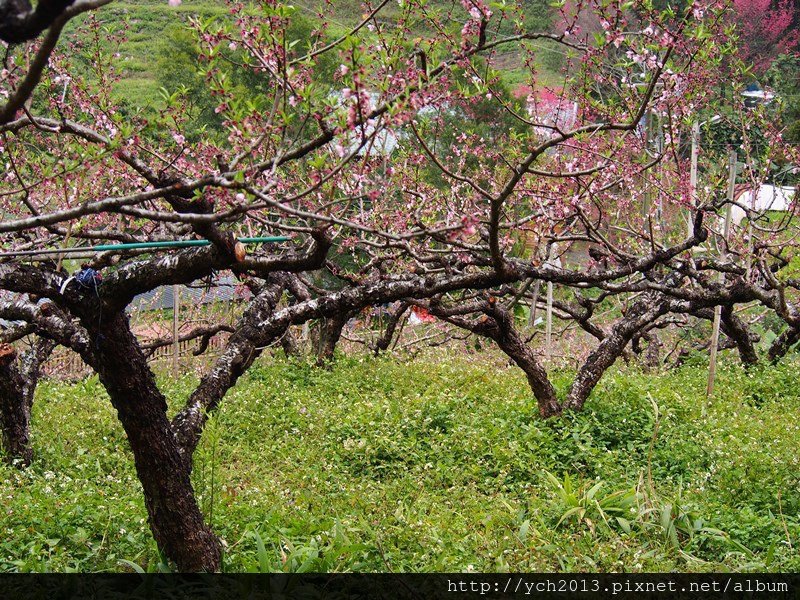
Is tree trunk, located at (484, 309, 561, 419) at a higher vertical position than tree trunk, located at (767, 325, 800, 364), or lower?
lower

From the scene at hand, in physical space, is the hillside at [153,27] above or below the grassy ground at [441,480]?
above

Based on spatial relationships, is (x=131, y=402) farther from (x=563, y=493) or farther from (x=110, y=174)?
(x=110, y=174)

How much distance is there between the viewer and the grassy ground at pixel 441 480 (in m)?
4.92

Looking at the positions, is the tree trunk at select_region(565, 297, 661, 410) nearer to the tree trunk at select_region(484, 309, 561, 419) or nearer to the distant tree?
the tree trunk at select_region(484, 309, 561, 419)

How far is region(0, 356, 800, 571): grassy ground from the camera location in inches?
194

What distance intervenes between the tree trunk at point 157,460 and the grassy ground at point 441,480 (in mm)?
181

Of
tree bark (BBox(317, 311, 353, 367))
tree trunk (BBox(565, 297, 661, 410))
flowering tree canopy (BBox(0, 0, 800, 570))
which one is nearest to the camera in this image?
flowering tree canopy (BBox(0, 0, 800, 570))

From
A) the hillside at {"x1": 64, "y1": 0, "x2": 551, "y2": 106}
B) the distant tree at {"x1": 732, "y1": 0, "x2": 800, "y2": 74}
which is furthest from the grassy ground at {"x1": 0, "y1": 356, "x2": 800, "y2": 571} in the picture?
the distant tree at {"x1": 732, "y1": 0, "x2": 800, "y2": 74}

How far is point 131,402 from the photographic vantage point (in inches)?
182

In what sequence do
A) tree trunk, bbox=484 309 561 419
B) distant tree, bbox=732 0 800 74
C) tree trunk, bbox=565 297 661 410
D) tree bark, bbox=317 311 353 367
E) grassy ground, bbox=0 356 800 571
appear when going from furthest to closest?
distant tree, bbox=732 0 800 74, tree bark, bbox=317 311 353 367, tree trunk, bbox=565 297 661 410, tree trunk, bbox=484 309 561 419, grassy ground, bbox=0 356 800 571

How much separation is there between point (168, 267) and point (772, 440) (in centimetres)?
562

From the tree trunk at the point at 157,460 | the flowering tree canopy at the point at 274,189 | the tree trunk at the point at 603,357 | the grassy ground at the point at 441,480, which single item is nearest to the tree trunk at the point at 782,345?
the grassy ground at the point at 441,480

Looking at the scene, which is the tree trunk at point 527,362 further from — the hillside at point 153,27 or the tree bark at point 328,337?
the hillside at point 153,27

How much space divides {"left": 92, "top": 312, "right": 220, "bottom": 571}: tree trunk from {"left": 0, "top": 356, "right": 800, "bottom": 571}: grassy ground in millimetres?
181
